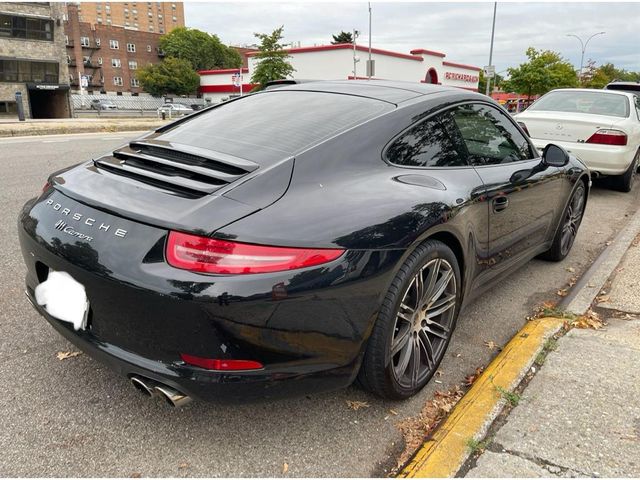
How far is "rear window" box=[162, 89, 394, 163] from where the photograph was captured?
2.32 meters

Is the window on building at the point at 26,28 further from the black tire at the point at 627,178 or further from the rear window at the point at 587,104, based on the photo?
the black tire at the point at 627,178

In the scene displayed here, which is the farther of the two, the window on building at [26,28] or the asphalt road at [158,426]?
the window on building at [26,28]

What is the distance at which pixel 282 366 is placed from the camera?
6.15 feet

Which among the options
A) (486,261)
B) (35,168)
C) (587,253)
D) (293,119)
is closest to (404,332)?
(486,261)

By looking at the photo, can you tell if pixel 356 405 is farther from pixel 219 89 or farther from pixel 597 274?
pixel 219 89

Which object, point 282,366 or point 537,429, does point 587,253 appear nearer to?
point 537,429

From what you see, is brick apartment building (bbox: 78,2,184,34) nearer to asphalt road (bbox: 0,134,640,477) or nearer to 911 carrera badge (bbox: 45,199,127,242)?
asphalt road (bbox: 0,134,640,477)

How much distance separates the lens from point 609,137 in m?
6.77

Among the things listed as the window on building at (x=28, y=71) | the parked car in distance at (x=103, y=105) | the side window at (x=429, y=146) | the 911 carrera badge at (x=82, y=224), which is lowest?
the 911 carrera badge at (x=82, y=224)

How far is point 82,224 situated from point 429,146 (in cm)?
169

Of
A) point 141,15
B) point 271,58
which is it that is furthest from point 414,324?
point 141,15

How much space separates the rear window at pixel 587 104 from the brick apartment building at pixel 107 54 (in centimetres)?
8506

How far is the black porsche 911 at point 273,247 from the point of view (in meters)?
1.77

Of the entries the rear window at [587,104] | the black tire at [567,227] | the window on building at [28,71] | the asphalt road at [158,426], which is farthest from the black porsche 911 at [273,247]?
the window on building at [28,71]
